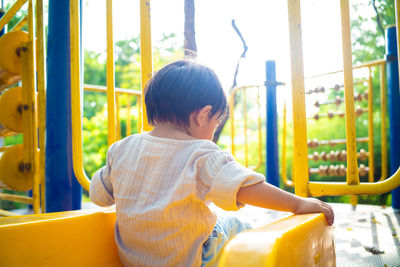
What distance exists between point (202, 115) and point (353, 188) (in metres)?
0.46

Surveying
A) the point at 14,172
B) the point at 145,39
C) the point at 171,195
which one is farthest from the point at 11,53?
the point at 171,195

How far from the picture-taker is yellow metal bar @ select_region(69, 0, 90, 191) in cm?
127

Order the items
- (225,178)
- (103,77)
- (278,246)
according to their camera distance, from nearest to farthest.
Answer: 1. (278,246)
2. (225,178)
3. (103,77)

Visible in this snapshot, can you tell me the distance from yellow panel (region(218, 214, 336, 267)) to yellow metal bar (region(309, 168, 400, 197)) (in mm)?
334

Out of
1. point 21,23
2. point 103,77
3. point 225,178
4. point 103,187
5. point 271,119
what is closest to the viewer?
point 225,178

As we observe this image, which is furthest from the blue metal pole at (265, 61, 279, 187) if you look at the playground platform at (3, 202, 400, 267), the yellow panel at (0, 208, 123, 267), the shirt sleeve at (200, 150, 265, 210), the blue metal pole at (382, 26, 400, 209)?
the shirt sleeve at (200, 150, 265, 210)

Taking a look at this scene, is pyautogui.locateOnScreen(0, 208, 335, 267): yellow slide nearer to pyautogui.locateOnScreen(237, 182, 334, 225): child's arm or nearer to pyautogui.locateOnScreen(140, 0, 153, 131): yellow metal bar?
pyautogui.locateOnScreen(237, 182, 334, 225): child's arm

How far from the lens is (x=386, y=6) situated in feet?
6.83

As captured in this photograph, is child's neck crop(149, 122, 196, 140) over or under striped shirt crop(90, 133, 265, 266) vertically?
over

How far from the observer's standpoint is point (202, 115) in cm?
86

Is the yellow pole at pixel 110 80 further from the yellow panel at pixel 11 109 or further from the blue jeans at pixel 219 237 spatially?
the yellow panel at pixel 11 109

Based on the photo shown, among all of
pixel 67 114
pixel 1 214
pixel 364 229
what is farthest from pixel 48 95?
pixel 364 229

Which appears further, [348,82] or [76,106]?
[76,106]

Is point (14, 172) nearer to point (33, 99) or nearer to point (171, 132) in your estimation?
point (33, 99)
